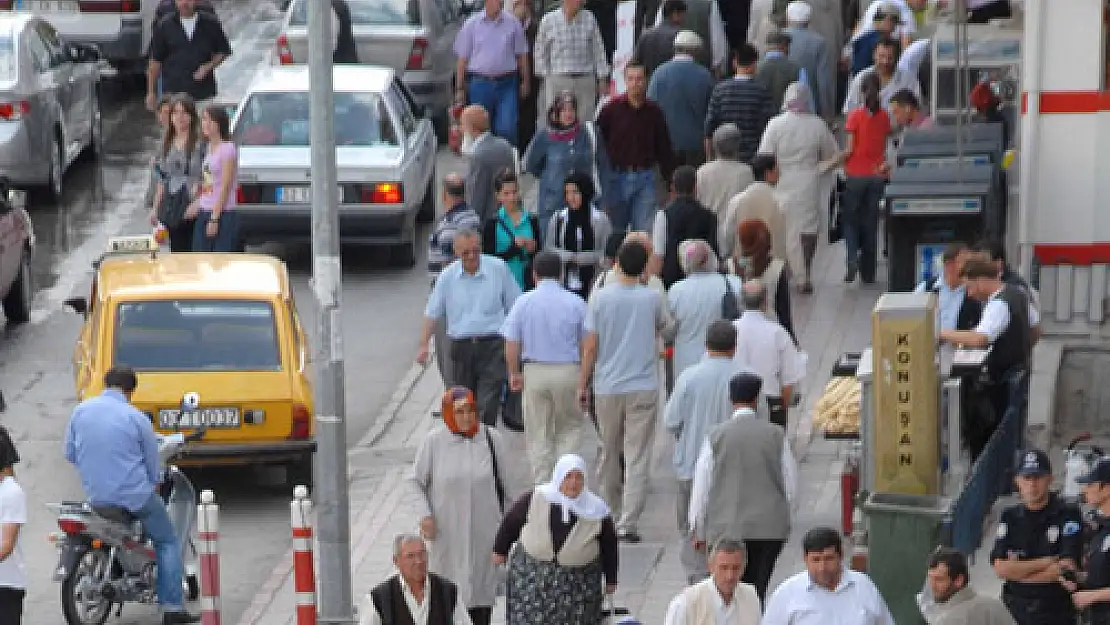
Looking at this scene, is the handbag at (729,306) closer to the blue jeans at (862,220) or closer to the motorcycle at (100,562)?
the motorcycle at (100,562)

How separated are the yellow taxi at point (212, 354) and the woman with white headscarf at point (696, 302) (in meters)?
2.50

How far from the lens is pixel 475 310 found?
54.3 feet

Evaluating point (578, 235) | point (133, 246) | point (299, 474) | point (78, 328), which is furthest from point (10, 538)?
point (78, 328)

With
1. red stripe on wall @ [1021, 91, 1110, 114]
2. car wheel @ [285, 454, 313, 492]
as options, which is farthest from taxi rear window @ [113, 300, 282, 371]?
red stripe on wall @ [1021, 91, 1110, 114]

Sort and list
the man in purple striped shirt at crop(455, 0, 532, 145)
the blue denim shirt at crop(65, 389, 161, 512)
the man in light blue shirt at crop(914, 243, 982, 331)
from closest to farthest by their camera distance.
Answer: the blue denim shirt at crop(65, 389, 161, 512) → the man in light blue shirt at crop(914, 243, 982, 331) → the man in purple striped shirt at crop(455, 0, 532, 145)

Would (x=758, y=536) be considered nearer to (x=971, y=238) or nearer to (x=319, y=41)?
(x=319, y=41)

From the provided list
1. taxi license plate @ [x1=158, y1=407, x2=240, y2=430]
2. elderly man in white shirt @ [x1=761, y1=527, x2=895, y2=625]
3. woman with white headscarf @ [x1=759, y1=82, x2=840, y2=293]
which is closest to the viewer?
elderly man in white shirt @ [x1=761, y1=527, x2=895, y2=625]

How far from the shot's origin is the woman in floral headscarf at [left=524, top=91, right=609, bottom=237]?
19422mm

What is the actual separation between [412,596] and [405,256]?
36.8 feet

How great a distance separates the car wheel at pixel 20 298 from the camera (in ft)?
68.6

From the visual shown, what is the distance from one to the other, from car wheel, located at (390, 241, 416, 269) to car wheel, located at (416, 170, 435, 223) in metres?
0.67

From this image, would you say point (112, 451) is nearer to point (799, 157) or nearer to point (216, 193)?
point (216, 193)

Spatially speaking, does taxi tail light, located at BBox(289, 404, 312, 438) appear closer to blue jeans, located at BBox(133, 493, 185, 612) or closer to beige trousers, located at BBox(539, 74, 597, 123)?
blue jeans, located at BBox(133, 493, 185, 612)

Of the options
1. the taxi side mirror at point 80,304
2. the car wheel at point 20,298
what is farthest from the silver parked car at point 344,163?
the taxi side mirror at point 80,304
